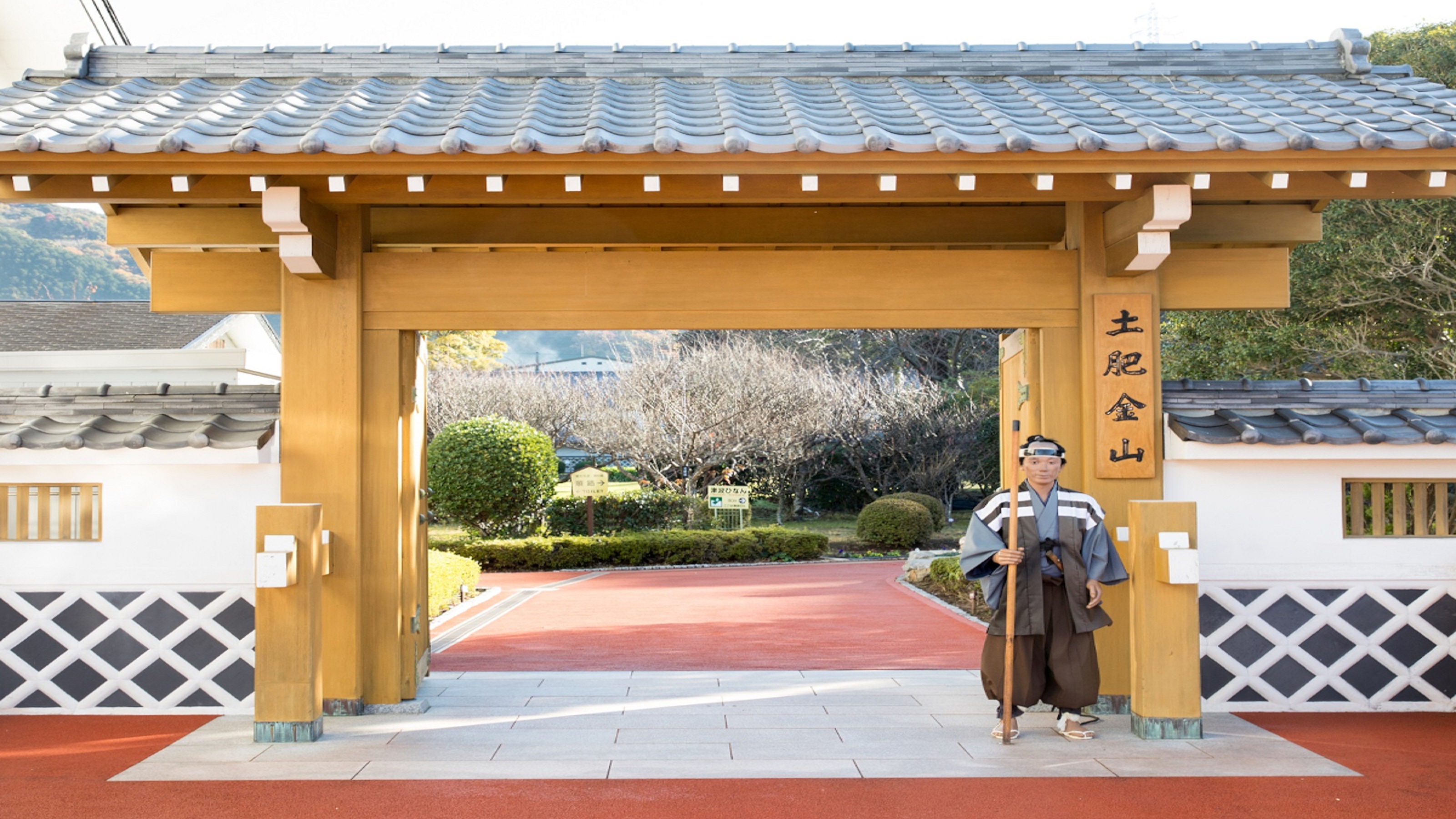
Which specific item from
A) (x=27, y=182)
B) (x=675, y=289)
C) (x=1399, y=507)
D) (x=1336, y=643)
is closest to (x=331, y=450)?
(x=27, y=182)

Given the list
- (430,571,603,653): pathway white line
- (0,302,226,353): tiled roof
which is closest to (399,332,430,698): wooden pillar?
(430,571,603,653): pathway white line

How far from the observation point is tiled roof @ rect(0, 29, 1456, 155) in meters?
4.30

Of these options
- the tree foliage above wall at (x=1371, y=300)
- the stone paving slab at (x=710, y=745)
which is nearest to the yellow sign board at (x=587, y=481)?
the tree foliage above wall at (x=1371, y=300)

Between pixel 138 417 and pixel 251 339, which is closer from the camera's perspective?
pixel 138 417

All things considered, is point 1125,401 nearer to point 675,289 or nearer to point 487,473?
point 675,289

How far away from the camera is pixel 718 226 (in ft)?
19.5

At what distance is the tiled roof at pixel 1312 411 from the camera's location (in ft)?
16.8

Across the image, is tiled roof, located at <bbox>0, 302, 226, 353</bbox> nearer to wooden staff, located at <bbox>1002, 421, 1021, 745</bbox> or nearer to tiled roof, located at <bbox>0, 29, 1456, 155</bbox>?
tiled roof, located at <bbox>0, 29, 1456, 155</bbox>

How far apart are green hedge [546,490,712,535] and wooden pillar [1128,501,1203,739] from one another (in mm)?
14406

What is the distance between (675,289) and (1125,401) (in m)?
2.37

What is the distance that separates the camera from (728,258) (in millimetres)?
5438

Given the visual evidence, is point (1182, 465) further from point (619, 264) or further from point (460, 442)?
point (460, 442)

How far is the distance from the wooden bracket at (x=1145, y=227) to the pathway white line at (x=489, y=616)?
5187 mm

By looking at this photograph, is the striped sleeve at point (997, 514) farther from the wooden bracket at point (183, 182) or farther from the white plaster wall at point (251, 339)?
the white plaster wall at point (251, 339)
